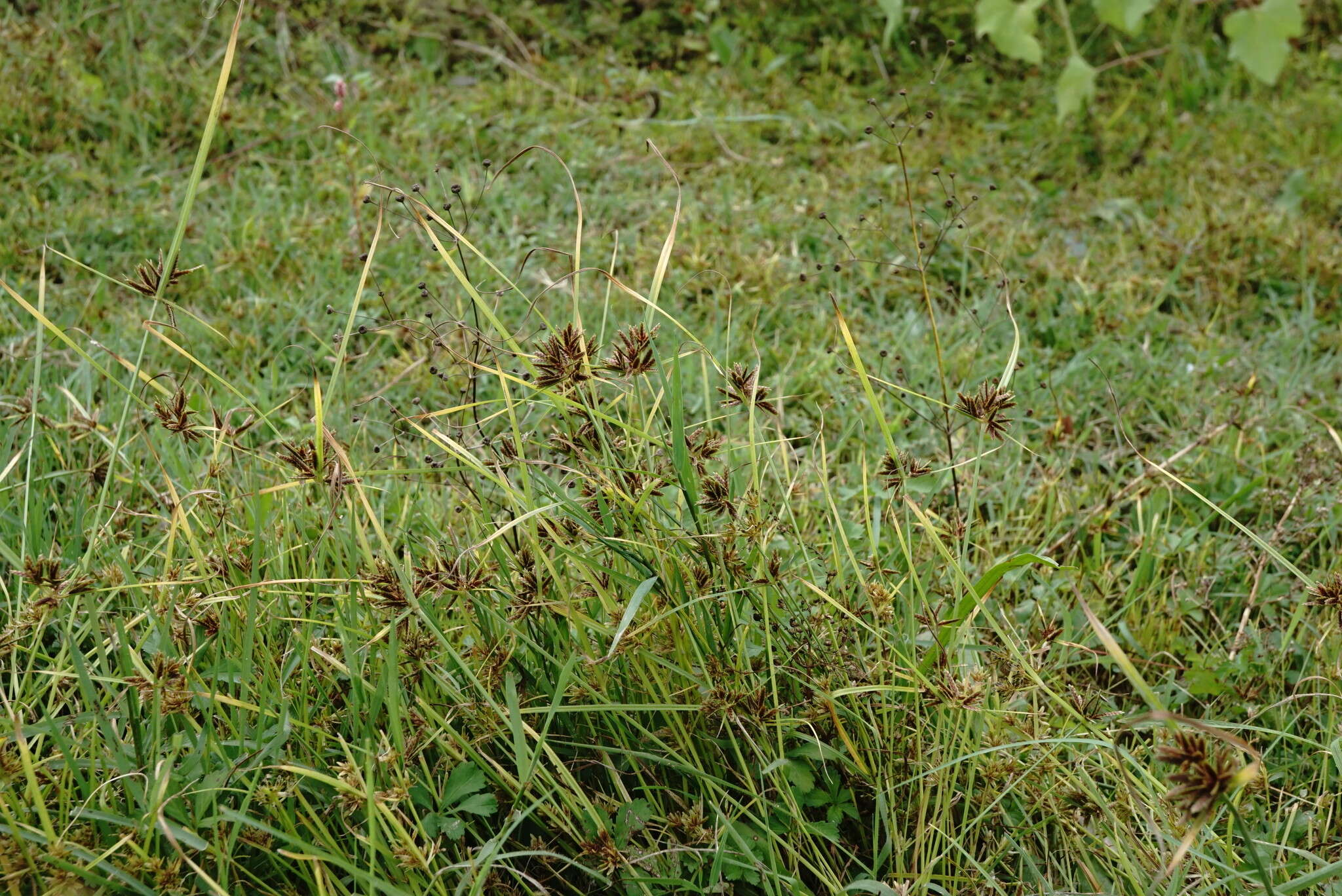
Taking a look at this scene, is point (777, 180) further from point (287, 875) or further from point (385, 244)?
point (287, 875)

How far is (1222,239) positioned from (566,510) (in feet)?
9.41

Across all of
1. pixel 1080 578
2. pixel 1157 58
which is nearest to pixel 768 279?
pixel 1080 578

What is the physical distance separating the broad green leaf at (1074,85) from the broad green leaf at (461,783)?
10.7 feet

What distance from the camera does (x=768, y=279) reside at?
334cm

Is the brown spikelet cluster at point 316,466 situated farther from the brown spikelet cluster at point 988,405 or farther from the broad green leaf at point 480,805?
the brown spikelet cluster at point 988,405

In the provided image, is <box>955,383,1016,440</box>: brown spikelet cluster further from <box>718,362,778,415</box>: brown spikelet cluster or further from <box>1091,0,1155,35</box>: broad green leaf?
<box>1091,0,1155,35</box>: broad green leaf

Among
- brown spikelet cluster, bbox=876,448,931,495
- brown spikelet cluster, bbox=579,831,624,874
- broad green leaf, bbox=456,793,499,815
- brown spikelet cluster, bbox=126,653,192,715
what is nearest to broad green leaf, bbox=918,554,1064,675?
brown spikelet cluster, bbox=876,448,931,495

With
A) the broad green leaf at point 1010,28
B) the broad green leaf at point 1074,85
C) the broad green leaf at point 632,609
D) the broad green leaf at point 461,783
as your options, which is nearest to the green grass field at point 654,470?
the broad green leaf at point 461,783

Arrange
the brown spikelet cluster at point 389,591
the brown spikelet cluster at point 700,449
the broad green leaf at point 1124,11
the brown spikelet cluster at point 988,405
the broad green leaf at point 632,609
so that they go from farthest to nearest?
1. the broad green leaf at point 1124,11
2. the brown spikelet cluster at point 700,449
3. the brown spikelet cluster at point 988,405
4. the brown spikelet cluster at point 389,591
5. the broad green leaf at point 632,609

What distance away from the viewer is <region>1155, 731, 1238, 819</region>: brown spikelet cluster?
3.37 feet

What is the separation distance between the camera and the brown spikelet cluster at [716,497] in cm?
155

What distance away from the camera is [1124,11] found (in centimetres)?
374

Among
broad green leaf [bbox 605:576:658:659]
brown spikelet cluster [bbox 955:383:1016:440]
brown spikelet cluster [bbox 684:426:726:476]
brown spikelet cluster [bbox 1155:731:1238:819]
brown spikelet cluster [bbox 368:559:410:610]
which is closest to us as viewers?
brown spikelet cluster [bbox 1155:731:1238:819]

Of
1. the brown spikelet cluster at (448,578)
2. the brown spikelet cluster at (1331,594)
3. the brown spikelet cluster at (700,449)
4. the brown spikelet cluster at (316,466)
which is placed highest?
the brown spikelet cluster at (1331,594)
